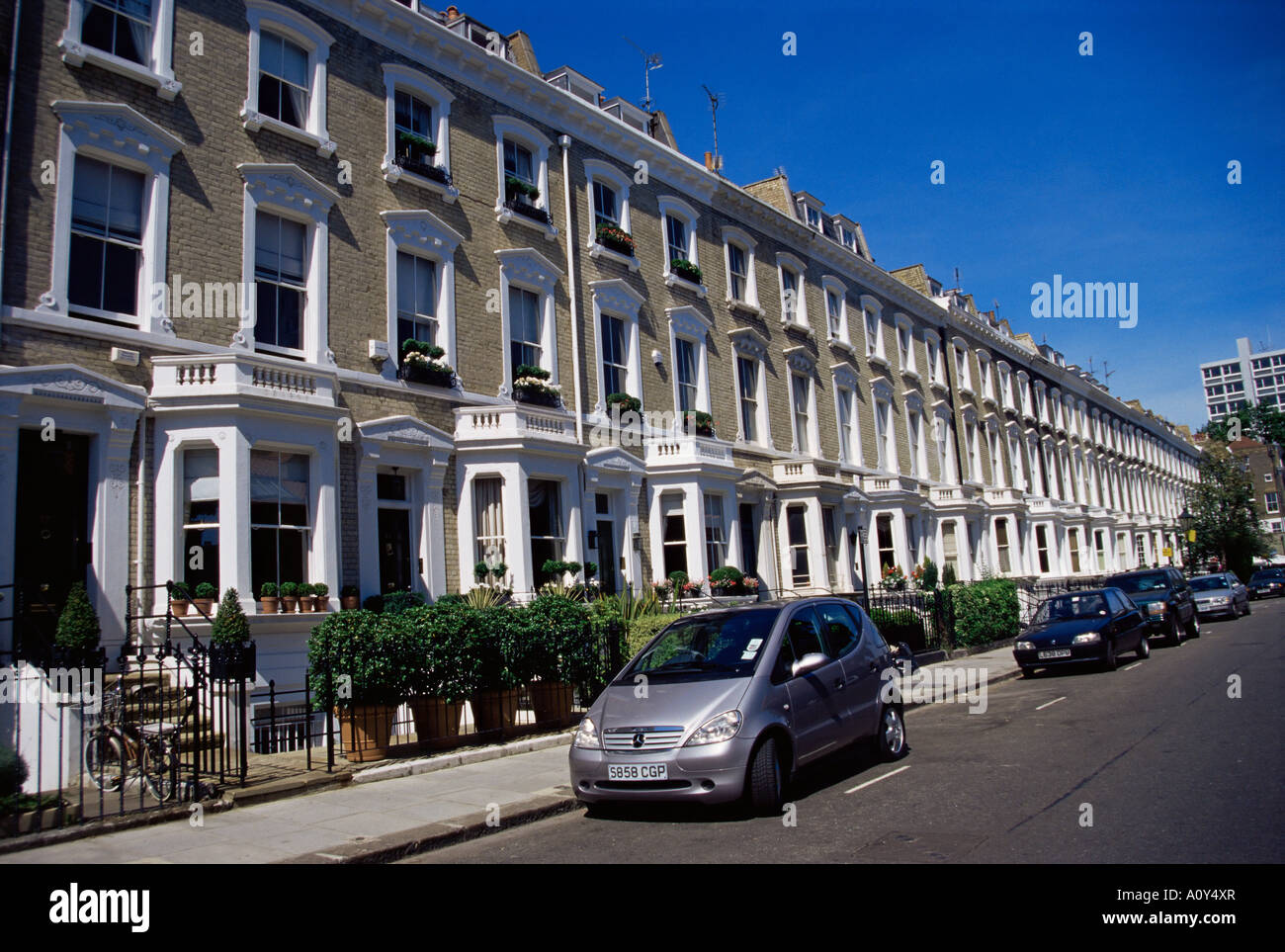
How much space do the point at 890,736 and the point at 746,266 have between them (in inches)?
749

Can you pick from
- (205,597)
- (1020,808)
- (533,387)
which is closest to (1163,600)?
(533,387)

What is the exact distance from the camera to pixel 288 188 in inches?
581

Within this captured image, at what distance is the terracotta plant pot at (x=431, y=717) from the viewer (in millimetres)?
11172

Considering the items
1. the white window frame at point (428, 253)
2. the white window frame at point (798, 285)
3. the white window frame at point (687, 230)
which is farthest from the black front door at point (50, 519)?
the white window frame at point (798, 285)

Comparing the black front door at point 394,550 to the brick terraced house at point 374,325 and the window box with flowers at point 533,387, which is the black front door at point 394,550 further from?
the window box with flowers at point 533,387

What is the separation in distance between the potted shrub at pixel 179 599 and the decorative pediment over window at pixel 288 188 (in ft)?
20.9

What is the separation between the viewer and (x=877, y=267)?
32812 millimetres

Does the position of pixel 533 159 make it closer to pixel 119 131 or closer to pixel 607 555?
pixel 607 555

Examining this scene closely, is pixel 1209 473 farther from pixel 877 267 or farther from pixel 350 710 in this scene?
pixel 350 710
